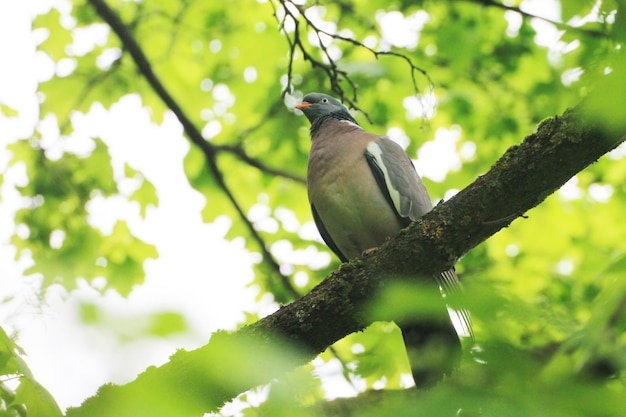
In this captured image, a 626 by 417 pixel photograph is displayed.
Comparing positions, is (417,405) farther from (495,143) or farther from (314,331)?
(495,143)

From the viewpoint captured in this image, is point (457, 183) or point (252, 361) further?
point (457, 183)

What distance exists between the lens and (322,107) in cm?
533

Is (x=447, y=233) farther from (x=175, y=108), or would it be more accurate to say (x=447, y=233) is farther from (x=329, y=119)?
(x=175, y=108)

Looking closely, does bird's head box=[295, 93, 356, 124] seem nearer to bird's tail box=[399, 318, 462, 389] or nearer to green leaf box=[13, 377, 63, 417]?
bird's tail box=[399, 318, 462, 389]

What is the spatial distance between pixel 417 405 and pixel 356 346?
13.4 ft

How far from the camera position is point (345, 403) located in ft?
13.3

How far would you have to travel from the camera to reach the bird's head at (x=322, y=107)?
5207 millimetres

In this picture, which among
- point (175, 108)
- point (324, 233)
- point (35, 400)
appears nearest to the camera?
point (35, 400)

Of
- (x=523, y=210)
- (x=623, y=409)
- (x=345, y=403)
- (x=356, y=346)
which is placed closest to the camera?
(x=623, y=409)

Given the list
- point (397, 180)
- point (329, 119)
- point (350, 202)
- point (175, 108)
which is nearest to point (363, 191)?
point (350, 202)

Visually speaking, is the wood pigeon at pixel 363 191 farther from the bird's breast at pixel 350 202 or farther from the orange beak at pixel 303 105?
the orange beak at pixel 303 105

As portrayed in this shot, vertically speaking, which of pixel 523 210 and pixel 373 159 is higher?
pixel 373 159

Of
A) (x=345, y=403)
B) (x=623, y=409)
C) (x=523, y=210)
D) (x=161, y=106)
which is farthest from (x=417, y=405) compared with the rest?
(x=161, y=106)

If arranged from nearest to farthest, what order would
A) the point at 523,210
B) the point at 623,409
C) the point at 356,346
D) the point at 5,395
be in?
the point at 623,409, the point at 5,395, the point at 523,210, the point at 356,346
